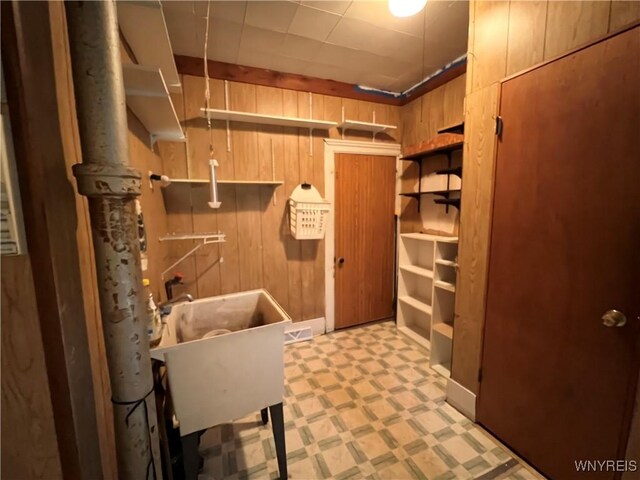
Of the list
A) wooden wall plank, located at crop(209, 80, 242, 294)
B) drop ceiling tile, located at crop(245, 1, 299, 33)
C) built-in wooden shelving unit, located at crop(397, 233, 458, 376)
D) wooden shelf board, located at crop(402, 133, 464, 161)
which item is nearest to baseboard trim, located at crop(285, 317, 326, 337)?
wooden wall plank, located at crop(209, 80, 242, 294)

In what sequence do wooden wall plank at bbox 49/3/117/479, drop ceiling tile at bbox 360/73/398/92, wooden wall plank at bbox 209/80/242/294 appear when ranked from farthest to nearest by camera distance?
drop ceiling tile at bbox 360/73/398/92
wooden wall plank at bbox 209/80/242/294
wooden wall plank at bbox 49/3/117/479

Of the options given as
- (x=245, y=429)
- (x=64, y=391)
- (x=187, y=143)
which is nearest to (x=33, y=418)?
(x=64, y=391)

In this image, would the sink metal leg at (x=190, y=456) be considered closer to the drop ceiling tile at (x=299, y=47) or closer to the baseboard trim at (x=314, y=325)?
the baseboard trim at (x=314, y=325)

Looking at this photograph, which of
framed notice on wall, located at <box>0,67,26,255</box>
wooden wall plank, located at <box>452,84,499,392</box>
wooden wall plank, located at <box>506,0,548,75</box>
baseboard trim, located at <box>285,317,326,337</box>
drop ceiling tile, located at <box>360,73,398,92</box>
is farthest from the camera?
baseboard trim, located at <box>285,317,326,337</box>

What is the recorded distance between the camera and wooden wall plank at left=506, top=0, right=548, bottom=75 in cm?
127

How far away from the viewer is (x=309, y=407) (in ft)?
6.07

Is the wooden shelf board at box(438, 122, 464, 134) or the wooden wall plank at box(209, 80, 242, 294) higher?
the wooden shelf board at box(438, 122, 464, 134)

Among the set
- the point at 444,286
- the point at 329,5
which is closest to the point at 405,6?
the point at 329,5

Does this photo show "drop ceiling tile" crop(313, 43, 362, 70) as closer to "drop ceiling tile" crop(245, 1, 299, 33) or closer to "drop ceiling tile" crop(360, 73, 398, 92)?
"drop ceiling tile" crop(360, 73, 398, 92)

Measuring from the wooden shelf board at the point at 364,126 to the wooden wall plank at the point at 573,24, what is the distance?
4.97 feet

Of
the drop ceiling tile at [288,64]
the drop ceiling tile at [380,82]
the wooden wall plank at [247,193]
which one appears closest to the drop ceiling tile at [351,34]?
the drop ceiling tile at [288,64]

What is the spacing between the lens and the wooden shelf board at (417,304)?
2.58m

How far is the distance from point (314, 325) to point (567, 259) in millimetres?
2207

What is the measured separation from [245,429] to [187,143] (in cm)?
218
